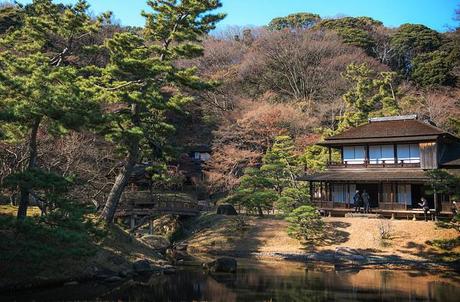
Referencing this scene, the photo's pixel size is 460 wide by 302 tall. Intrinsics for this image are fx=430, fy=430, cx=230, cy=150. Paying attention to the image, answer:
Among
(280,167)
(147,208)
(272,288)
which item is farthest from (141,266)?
(280,167)

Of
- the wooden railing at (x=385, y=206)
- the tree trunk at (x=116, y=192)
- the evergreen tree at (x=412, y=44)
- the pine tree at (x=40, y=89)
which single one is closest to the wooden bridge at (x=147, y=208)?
the tree trunk at (x=116, y=192)

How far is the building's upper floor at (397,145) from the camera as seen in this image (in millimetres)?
26938

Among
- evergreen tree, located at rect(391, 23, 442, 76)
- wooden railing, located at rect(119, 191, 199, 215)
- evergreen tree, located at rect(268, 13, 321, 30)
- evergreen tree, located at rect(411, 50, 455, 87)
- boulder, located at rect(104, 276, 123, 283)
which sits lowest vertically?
boulder, located at rect(104, 276, 123, 283)

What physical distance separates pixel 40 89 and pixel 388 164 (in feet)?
74.0

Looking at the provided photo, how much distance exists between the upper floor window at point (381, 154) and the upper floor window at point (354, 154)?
550 millimetres

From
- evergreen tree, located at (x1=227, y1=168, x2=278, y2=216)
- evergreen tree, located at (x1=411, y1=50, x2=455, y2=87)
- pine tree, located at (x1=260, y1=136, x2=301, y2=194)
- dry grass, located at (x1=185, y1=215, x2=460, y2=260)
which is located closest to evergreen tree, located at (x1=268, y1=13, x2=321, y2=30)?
evergreen tree, located at (x1=411, y1=50, x2=455, y2=87)

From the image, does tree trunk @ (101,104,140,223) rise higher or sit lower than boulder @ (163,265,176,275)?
higher

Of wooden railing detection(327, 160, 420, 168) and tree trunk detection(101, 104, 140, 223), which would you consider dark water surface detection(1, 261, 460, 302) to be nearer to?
tree trunk detection(101, 104, 140, 223)

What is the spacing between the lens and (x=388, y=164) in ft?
93.1

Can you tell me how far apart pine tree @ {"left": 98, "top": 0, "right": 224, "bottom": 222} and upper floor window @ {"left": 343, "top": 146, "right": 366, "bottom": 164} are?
14405 mm

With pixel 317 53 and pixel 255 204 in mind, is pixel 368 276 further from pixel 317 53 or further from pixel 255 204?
pixel 317 53

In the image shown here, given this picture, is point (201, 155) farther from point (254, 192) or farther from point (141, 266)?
point (141, 266)

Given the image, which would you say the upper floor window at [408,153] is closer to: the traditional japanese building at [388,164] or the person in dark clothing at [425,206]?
the traditional japanese building at [388,164]

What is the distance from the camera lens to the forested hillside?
14578 mm
